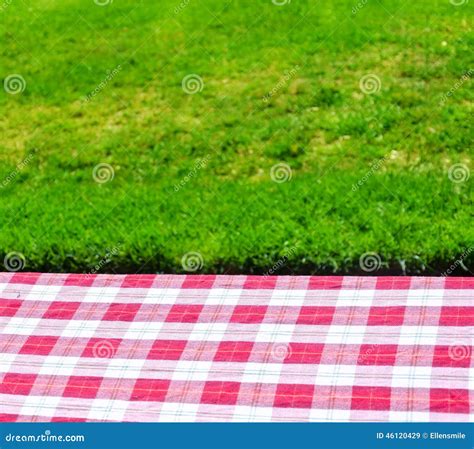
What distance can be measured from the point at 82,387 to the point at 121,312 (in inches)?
28.6

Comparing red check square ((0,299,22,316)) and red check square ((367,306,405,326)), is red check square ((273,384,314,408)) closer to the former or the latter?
red check square ((367,306,405,326))

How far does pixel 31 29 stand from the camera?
397 inches

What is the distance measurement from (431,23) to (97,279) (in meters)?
4.45

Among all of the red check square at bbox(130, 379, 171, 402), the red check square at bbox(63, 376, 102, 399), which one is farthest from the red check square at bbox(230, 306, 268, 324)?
the red check square at bbox(63, 376, 102, 399)

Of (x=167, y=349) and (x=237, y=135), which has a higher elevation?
(x=167, y=349)

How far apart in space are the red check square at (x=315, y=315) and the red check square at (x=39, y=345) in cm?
123

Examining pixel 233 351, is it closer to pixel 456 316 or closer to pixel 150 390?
pixel 150 390

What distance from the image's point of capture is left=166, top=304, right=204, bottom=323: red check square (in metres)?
5.34

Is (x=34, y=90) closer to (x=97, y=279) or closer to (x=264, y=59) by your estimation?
(x=264, y=59)

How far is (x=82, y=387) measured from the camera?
4.82 m

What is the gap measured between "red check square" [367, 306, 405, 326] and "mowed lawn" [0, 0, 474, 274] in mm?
1214

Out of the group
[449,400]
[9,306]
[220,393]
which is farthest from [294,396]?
[9,306]

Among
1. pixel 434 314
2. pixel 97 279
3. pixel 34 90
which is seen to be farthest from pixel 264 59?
pixel 434 314

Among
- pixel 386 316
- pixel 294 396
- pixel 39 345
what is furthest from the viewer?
pixel 39 345
